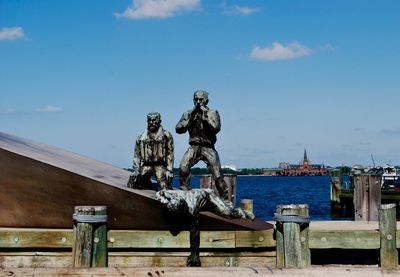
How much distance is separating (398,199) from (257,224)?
23.9m

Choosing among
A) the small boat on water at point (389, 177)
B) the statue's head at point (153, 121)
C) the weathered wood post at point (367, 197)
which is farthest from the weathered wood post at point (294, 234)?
the small boat on water at point (389, 177)

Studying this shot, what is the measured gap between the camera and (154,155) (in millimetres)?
8969

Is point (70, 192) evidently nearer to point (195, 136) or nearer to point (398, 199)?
point (195, 136)

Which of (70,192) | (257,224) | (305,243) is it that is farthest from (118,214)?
(305,243)

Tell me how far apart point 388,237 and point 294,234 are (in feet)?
4.03

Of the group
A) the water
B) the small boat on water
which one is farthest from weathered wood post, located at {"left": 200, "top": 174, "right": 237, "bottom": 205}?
the small boat on water

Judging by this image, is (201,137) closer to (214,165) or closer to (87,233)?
(214,165)

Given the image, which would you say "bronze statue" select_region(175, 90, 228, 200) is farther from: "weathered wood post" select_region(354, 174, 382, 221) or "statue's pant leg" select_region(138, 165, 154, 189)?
"weathered wood post" select_region(354, 174, 382, 221)

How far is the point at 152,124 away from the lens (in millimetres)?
9016

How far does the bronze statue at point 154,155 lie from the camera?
29.4 feet

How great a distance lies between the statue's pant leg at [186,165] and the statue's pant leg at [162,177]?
0.25 m

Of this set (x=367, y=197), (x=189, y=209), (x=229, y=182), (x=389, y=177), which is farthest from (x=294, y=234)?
(x=389, y=177)

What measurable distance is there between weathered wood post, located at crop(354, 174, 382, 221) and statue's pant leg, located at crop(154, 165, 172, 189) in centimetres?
1024

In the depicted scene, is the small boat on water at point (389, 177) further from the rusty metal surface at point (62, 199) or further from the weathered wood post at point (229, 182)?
the rusty metal surface at point (62, 199)
